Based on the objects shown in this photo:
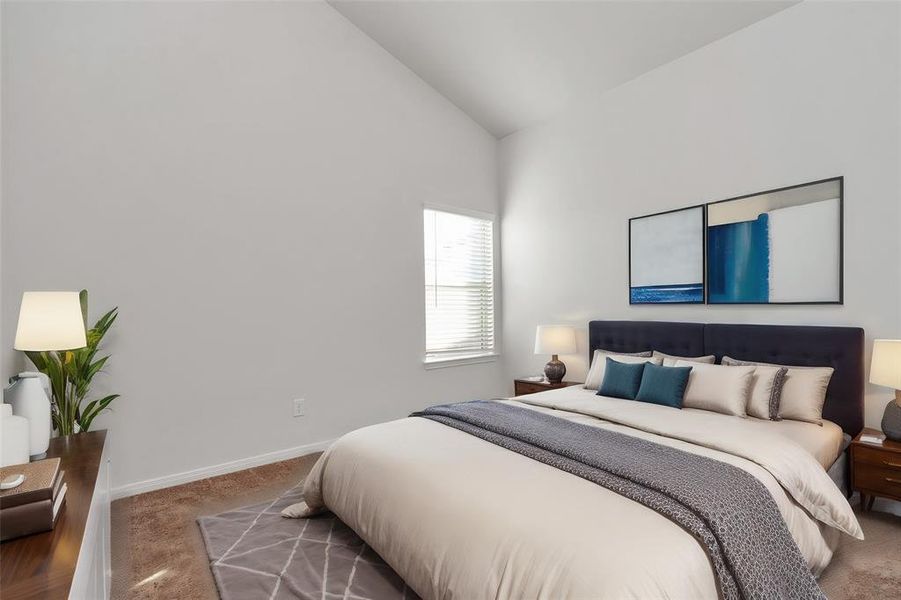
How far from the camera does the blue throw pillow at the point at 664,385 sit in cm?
288

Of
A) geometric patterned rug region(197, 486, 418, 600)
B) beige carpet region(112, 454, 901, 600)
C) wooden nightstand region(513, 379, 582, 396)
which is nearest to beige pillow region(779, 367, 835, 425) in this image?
beige carpet region(112, 454, 901, 600)

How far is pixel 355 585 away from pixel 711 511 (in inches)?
57.6

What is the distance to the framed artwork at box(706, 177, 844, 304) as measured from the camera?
2816 mm

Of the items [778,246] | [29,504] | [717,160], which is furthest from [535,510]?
[717,160]

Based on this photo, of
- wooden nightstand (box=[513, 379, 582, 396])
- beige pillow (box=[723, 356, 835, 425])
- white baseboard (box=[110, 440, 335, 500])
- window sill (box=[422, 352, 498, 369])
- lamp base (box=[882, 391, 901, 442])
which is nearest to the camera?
lamp base (box=[882, 391, 901, 442])

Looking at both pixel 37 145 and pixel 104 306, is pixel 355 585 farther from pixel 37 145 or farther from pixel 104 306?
pixel 37 145

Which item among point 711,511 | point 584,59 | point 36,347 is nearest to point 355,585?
point 711,511

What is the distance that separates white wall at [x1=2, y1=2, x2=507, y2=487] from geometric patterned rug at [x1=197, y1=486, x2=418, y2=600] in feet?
3.23

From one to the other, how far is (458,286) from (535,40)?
7.45 feet

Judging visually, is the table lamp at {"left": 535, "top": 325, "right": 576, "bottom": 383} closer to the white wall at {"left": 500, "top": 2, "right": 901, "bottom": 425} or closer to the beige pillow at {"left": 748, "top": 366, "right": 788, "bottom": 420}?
the white wall at {"left": 500, "top": 2, "right": 901, "bottom": 425}

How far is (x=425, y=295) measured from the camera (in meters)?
4.48

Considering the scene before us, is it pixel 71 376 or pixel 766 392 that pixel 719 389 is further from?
pixel 71 376

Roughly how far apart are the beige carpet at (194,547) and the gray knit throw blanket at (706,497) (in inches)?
25.9

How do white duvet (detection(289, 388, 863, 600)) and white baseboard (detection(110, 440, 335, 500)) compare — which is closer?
white duvet (detection(289, 388, 863, 600))
